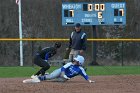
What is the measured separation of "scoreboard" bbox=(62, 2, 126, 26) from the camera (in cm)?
2747

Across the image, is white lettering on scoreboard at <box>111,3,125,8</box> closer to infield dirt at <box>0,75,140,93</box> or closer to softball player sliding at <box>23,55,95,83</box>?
infield dirt at <box>0,75,140,93</box>

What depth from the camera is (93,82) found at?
52.3ft

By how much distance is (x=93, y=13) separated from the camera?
27.5 meters

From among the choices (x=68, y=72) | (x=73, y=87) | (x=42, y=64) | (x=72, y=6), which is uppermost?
(x=72, y=6)

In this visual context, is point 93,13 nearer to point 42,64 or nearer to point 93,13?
point 93,13

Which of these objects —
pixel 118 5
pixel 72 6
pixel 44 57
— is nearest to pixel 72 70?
pixel 44 57

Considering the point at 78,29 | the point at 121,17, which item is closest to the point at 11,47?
the point at 121,17

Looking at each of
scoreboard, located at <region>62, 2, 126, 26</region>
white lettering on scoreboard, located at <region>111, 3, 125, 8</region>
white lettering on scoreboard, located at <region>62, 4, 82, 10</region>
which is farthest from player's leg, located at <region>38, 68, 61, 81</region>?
white lettering on scoreboard, located at <region>111, 3, 125, 8</region>

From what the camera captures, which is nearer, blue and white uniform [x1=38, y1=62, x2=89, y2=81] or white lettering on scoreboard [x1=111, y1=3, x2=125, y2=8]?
blue and white uniform [x1=38, y1=62, x2=89, y2=81]

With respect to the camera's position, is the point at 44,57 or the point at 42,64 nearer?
the point at 42,64

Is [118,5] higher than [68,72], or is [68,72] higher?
[118,5]

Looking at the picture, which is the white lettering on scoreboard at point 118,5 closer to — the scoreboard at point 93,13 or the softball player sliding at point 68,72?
the scoreboard at point 93,13

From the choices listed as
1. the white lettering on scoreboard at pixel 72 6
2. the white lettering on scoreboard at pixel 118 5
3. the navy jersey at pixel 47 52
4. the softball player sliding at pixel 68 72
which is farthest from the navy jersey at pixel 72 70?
the white lettering on scoreboard at pixel 118 5

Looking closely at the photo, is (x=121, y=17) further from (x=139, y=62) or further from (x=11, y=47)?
(x=11, y=47)
